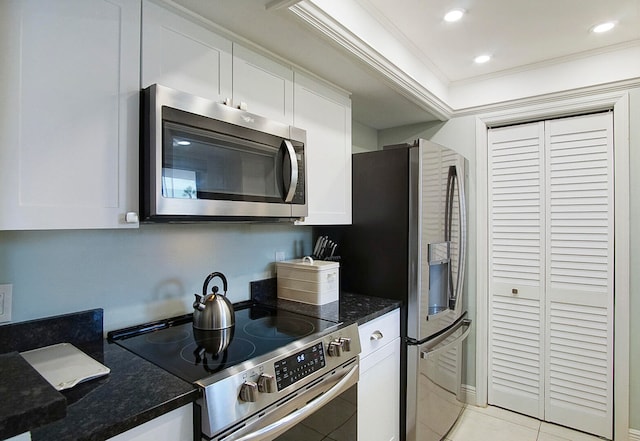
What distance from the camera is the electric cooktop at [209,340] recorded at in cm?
119

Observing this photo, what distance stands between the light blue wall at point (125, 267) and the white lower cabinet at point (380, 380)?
73cm

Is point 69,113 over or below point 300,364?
Result: over

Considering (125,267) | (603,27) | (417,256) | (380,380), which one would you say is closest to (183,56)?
(125,267)

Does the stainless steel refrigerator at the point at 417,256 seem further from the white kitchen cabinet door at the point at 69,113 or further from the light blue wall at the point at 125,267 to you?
the white kitchen cabinet door at the point at 69,113

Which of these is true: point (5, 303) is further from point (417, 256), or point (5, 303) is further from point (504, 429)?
point (504, 429)

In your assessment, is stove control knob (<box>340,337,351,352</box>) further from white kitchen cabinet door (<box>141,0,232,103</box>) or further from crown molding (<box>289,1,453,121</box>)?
crown molding (<box>289,1,453,121</box>)

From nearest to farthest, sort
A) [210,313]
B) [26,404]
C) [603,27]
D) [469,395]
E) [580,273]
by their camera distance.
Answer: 1. [26,404]
2. [210,313]
3. [603,27]
4. [580,273]
5. [469,395]

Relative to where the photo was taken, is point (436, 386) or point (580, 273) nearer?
point (436, 386)

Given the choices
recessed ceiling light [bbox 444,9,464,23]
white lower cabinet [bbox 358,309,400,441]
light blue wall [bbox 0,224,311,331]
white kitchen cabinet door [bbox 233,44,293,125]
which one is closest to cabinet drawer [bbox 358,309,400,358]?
white lower cabinet [bbox 358,309,400,441]

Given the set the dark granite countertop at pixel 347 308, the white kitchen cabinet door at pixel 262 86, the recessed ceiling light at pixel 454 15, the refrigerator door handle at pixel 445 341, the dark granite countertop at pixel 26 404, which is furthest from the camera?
the refrigerator door handle at pixel 445 341

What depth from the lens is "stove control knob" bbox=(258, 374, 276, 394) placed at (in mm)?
1155

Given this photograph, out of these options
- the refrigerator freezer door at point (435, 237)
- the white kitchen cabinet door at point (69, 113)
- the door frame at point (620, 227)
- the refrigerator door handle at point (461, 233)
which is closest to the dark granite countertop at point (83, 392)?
the white kitchen cabinet door at point (69, 113)

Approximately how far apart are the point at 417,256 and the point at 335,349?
0.81 metres

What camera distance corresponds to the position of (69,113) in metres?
1.08
